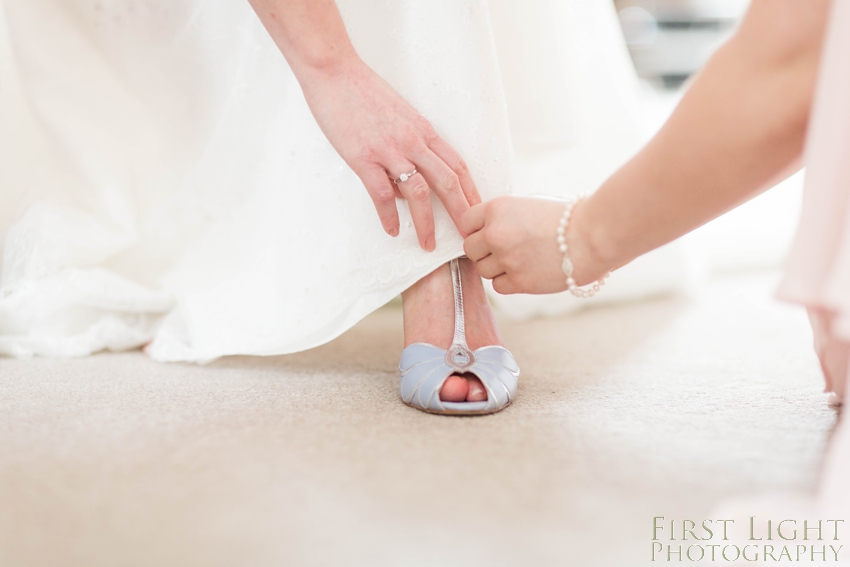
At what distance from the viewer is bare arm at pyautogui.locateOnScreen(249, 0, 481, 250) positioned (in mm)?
707

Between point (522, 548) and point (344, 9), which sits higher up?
point (344, 9)

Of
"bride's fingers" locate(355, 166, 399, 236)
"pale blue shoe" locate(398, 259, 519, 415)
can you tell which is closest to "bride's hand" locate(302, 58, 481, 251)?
"bride's fingers" locate(355, 166, 399, 236)

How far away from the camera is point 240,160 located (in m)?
0.95

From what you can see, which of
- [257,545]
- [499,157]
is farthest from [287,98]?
[257,545]

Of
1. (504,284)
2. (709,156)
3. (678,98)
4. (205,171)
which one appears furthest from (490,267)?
(678,98)

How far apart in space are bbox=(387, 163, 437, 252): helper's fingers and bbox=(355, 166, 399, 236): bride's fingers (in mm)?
11

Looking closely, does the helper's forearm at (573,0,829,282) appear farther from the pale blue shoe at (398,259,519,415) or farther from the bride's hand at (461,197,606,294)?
the pale blue shoe at (398,259,519,415)

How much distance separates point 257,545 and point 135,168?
776mm

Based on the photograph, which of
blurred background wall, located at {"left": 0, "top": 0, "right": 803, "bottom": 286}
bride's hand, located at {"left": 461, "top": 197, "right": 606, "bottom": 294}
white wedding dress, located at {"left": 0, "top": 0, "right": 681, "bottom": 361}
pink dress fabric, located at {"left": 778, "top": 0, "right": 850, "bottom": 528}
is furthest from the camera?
blurred background wall, located at {"left": 0, "top": 0, "right": 803, "bottom": 286}

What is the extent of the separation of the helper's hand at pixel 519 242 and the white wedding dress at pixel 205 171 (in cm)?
6

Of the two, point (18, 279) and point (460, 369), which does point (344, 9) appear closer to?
point (460, 369)

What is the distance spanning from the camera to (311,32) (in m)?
0.71

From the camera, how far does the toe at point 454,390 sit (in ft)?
2.18

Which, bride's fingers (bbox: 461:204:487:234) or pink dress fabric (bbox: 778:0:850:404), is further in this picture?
bride's fingers (bbox: 461:204:487:234)
